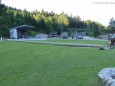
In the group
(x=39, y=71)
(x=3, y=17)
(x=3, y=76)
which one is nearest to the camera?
(x=3, y=76)

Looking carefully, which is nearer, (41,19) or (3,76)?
(3,76)

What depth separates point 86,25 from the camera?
160250 mm

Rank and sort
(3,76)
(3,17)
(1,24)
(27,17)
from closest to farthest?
(3,76)
(1,24)
(3,17)
(27,17)

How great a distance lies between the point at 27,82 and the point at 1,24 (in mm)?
84173

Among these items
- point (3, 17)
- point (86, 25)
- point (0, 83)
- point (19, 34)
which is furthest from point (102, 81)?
point (86, 25)

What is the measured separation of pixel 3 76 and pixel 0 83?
4.75 ft

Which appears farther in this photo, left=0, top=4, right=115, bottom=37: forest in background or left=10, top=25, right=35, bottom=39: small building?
left=0, top=4, right=115, bottom=37: forest in background

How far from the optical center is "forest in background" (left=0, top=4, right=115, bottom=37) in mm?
100913

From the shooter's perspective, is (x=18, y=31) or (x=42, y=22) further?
(x=42, y=22)

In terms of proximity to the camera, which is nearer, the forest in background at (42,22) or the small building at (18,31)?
the small building at (18,31)

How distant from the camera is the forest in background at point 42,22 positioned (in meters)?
101

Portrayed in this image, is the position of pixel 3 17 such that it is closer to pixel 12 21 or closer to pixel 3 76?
pixel 12 21

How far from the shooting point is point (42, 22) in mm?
125938

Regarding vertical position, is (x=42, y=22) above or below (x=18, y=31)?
above
